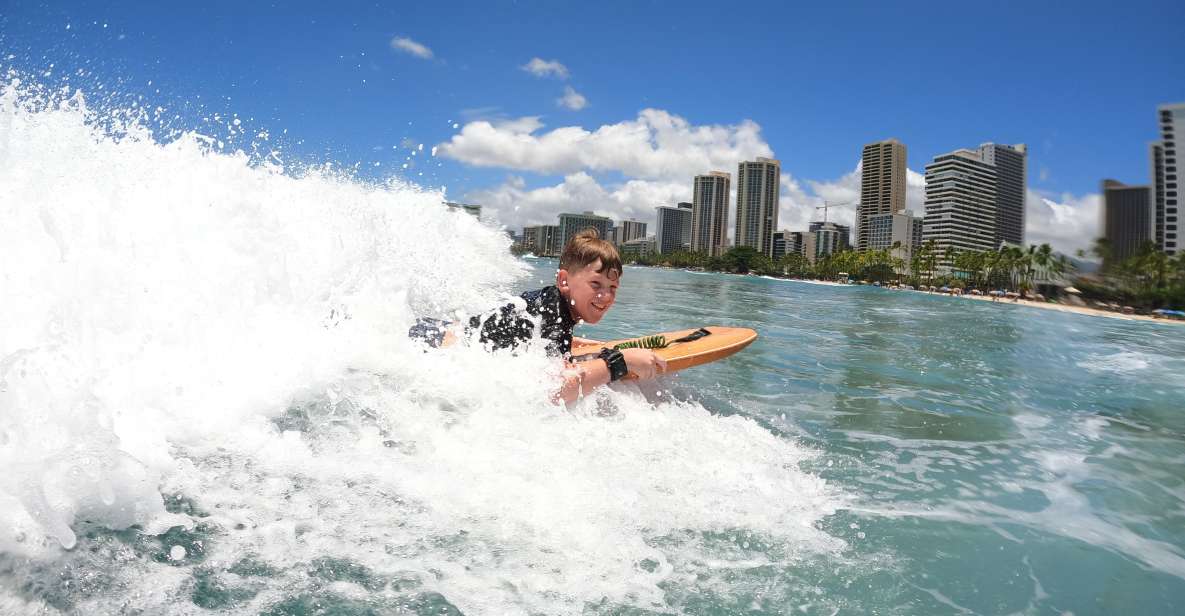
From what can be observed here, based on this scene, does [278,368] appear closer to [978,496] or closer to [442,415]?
[442,415]

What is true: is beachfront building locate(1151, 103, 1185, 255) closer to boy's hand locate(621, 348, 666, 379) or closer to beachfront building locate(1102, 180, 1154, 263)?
beachfront building locate(1102, 180, 1154, 263)

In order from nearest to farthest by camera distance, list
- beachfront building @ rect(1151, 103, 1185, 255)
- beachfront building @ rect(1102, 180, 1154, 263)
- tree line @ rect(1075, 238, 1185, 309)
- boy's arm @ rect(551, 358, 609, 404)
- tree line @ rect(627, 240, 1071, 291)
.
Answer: boy's arm @ rect(551, 358, 609, 404), tree line @ rect(1075, 238, 1185, 309), beachfront building @ rect(1102, 180, 1154, 263), beachfront building @ rect(1151, 103, 1185, 255), tree line @ rect(627, 240, 1071, 291)

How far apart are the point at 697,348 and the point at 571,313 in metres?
2.03

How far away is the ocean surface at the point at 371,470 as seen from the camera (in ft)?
6.12

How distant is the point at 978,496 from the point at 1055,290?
8156cm

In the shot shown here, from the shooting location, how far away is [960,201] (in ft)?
496

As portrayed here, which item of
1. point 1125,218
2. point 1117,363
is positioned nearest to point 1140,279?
point 1125,218

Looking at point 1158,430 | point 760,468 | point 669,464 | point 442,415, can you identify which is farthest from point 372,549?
point 1158,430

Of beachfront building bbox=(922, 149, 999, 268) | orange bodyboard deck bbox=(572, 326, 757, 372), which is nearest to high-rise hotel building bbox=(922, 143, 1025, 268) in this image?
beachfront building bbox=(922, 149, 999, 268)

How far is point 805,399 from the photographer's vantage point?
602 centimetres

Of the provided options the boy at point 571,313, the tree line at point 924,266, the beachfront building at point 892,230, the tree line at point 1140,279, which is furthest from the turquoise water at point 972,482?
the beachfront building at point 892,230

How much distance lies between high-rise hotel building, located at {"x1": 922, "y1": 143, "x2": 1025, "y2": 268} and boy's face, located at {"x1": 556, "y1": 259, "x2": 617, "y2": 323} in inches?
6440

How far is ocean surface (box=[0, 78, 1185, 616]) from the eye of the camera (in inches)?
73.5

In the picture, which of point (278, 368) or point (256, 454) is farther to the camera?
point (278, 368)
